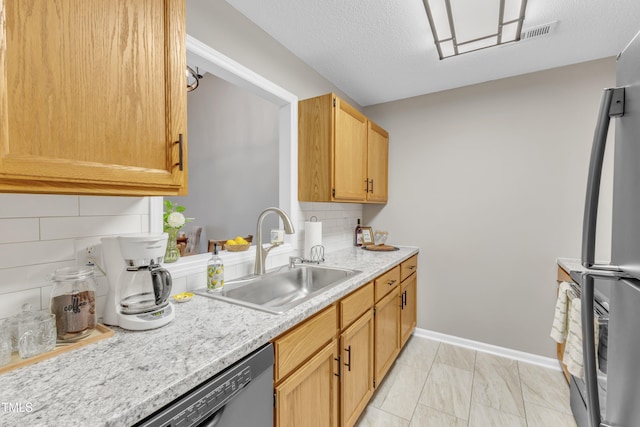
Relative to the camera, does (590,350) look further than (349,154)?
No

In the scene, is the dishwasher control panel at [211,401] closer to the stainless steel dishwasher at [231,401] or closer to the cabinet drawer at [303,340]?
the stainless steel dishwasher at [231,401]

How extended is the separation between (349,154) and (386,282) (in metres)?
1.01

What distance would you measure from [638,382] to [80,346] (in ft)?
4.44

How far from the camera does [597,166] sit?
67 centimetres

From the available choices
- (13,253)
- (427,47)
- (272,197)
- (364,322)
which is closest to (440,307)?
(364,322)

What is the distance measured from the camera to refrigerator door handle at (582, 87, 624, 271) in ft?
2.04

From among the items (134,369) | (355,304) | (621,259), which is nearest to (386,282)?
(355,304)

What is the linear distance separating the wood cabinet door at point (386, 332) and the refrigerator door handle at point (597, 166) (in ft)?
4.31

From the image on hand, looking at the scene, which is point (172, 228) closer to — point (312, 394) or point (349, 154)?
point (312, 394)

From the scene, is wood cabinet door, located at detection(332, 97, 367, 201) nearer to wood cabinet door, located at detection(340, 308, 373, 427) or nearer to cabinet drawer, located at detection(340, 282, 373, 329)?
cabinet drawer, located at detection(340, 282, 373, 329)

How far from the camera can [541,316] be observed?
2.36 m

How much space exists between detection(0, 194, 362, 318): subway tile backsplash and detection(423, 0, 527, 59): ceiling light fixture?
1818 millimetres

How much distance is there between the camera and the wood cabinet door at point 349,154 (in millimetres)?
2068

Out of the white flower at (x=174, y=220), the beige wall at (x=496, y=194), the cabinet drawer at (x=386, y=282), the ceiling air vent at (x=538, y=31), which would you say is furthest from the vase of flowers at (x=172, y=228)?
the ceiling air vent at (x=538, y=31)
